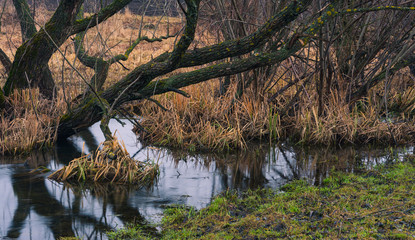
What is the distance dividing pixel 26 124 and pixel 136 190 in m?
2.91

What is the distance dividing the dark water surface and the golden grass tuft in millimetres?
187

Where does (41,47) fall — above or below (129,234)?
above

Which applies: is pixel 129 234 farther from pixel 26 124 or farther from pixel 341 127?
pixel 341 127

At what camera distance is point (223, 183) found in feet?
22.2

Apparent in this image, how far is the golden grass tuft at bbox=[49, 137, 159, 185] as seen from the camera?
260 inches

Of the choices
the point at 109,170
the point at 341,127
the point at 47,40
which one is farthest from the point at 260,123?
the point at 47,40

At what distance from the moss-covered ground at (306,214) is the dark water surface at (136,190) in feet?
1.40

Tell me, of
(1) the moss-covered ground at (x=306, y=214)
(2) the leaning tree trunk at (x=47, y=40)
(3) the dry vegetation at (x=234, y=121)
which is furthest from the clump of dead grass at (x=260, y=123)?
(1) the moss-covered ground at (x=306, y=214)

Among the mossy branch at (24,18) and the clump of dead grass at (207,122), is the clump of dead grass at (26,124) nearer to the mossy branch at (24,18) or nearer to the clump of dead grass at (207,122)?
the mossy branch at (24,18)

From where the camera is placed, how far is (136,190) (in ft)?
20.9

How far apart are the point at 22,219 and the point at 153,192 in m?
1.70

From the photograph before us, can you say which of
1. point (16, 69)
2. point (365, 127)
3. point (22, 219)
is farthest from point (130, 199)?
point (365, 127)

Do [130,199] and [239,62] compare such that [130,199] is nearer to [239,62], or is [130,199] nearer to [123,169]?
[123,169]

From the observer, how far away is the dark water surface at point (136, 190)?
17.1 ft
